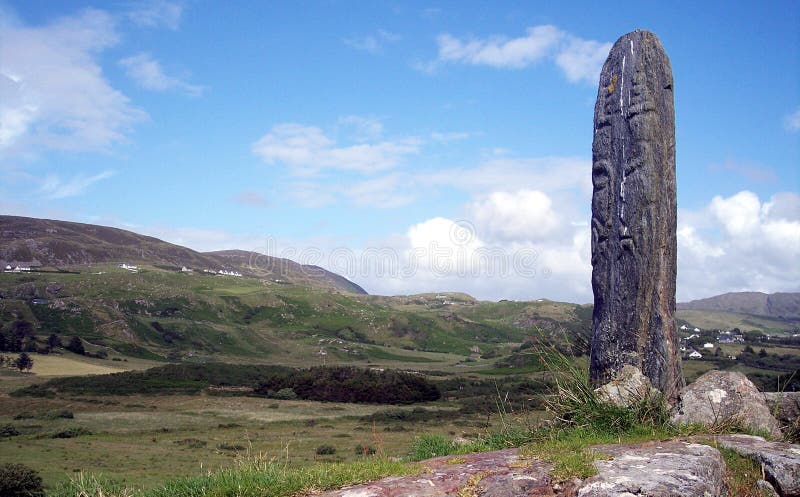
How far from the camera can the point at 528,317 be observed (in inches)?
6078

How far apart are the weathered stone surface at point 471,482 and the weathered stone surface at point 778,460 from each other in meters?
2.43

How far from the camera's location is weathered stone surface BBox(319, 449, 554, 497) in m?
6.23

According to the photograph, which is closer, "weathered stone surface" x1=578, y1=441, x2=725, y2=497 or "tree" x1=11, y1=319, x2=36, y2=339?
"weathered stone surface" x1=578, y1=441, x2=725, y2=497

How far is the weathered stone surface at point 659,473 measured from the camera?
19.4 feet

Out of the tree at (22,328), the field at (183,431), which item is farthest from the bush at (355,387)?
the tree at (22,328)

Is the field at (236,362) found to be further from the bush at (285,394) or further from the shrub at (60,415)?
the bush at (285,394)

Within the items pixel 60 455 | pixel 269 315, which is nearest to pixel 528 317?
pixel 269 315

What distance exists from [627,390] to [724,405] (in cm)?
133

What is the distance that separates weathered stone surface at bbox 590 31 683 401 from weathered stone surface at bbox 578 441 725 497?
3.65 metres

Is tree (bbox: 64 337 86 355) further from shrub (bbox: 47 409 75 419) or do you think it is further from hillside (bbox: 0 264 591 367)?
shrub (bbox: 47 409 75 419)

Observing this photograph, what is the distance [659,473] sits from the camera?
621cm

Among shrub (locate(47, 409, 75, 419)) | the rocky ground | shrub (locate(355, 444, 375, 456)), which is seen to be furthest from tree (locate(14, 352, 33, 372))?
the rocky ground

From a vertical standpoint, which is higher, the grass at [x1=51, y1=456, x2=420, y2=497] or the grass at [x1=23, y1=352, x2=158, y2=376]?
the grass at [x1=51, y1=456, x2=420, y2=497]

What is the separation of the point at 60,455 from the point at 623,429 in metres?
24.6
